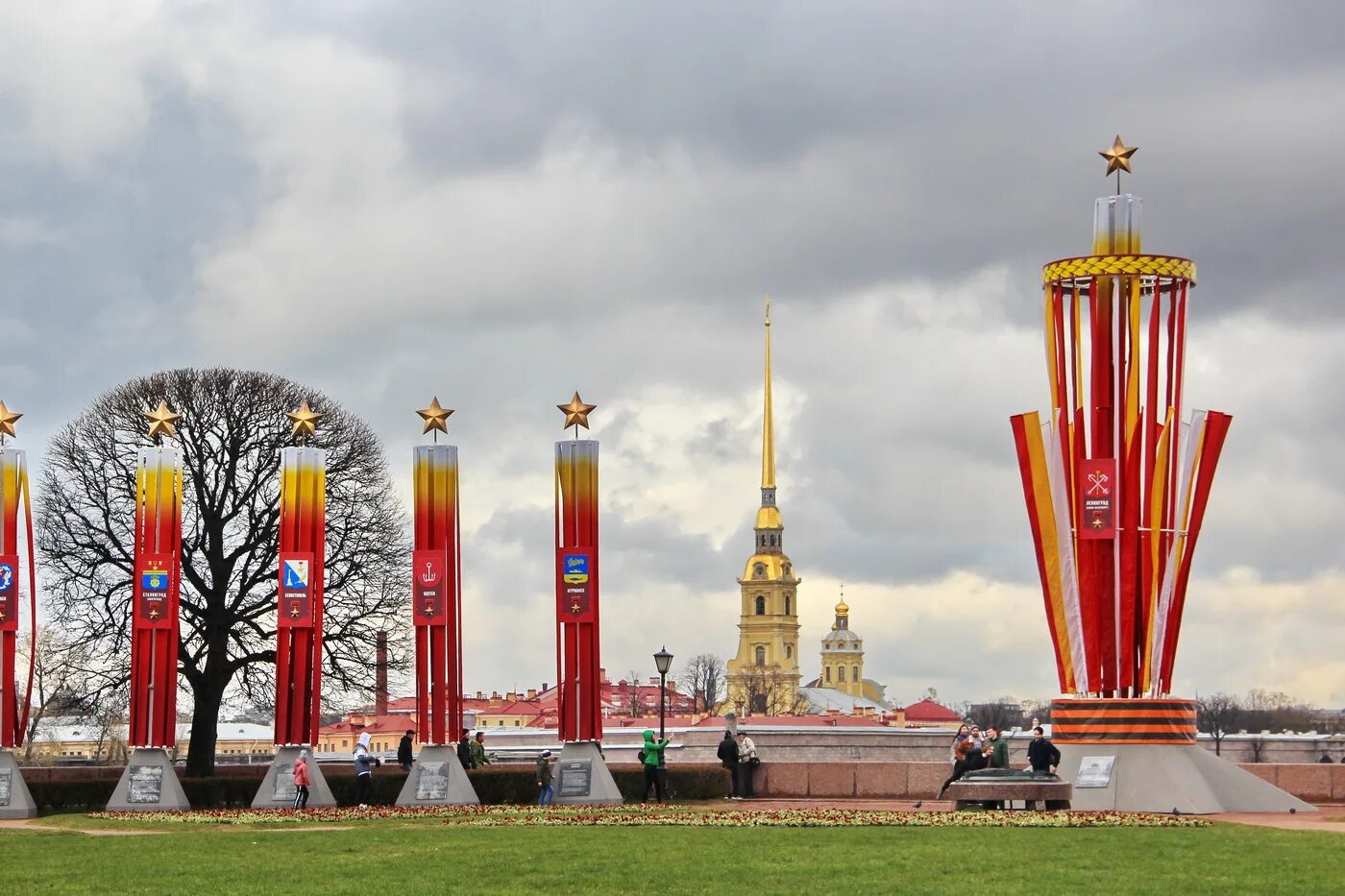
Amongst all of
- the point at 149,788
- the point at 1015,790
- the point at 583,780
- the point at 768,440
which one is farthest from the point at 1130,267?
the point at 768,440

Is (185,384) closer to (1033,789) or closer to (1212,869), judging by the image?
(1033,789)

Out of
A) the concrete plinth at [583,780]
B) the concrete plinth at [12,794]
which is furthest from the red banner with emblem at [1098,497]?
the concrete plinth at [12,794]

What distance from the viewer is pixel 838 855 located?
19.3 metres

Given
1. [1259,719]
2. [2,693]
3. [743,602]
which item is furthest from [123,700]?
[743,602]

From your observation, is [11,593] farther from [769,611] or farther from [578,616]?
[769,611]

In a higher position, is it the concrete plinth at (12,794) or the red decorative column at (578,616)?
the red decorative column at (578,616)

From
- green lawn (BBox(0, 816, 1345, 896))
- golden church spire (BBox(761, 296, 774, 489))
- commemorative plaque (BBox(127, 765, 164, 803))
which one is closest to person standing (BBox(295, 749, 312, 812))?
commemorative plaque (BBox(127, 765, 164, 803))

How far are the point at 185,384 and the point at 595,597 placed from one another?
16792mm

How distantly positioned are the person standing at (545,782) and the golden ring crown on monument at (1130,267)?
38.6 ft

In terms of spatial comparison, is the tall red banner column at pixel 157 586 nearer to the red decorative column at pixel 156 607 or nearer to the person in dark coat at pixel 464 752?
the red decorative column at pixel 156 607

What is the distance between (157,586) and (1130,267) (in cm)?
1814

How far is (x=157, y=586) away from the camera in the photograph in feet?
116

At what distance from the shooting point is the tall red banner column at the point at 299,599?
1356 inches

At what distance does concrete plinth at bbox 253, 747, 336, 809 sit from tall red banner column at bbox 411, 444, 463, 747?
2.10m
